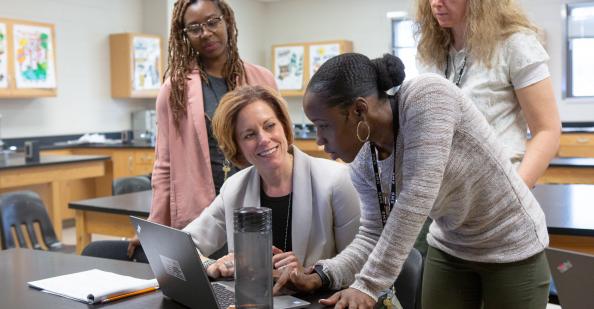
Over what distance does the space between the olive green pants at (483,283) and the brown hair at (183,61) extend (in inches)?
40.2

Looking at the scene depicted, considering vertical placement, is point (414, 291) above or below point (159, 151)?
Result: below

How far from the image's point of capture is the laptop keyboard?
4.62 ft

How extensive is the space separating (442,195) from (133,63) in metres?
6.78

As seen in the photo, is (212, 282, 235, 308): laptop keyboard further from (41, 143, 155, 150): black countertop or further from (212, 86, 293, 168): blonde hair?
(41, 143, 155, 150): black countertop

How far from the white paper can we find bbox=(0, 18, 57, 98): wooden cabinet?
5062 mm

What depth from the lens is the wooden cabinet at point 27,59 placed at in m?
6.20

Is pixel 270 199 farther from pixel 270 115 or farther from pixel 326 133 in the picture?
pixel 326 133

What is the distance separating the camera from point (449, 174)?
128 centimetres

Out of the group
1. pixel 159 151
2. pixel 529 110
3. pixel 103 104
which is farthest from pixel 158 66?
pixel 529 110

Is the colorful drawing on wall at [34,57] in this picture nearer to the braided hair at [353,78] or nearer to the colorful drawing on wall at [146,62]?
the colorful drawing on wall at [146,62]

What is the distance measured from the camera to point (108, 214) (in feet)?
10.2

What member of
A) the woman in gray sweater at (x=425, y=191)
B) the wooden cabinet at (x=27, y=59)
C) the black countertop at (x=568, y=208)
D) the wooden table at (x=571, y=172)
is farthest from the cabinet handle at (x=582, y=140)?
the woman in gray sweater at (x=425, y=191)

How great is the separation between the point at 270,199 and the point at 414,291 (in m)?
0.52

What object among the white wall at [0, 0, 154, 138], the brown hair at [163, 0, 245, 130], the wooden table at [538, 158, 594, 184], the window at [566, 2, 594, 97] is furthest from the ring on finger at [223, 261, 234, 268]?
the window at [566, 2, 594, 97]
